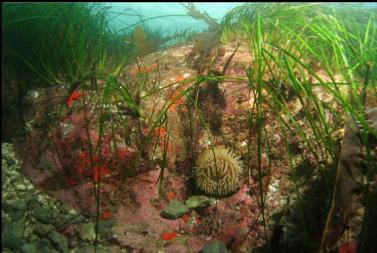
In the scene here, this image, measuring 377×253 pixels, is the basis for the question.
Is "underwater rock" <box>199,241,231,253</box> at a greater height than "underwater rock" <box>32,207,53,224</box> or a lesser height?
greater

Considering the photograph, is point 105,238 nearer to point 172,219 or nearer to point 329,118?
point 172,219

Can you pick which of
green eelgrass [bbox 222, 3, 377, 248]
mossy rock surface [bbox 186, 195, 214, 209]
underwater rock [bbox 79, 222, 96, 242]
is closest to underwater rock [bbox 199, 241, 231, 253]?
mossy rock surface [bbox 186, 195, 214, 209]

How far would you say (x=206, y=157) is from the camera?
3139 millimetres

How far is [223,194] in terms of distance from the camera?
3.13 m

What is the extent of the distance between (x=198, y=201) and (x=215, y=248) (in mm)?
562

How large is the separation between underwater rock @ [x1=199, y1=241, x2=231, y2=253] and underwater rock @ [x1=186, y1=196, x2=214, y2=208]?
1.43 ft

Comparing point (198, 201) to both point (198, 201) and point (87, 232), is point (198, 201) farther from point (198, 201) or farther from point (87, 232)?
point (87, 232)

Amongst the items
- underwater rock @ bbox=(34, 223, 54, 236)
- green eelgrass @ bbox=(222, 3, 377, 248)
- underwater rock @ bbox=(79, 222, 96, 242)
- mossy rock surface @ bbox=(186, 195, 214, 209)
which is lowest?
underwater rock @ bbox=(34, 223, 54, 236)

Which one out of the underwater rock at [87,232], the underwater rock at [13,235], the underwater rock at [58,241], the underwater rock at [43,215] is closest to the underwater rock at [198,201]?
the underwater rock at [87,232]

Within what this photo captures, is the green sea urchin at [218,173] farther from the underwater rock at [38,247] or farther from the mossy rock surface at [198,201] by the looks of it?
the underwater rock at [38,247]

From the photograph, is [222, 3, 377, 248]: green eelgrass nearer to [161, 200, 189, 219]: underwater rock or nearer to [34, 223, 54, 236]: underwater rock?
[161, 200, 189, 219]: underwater rock

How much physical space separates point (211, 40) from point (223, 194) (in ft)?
8.89

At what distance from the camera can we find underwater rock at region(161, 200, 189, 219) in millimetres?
3156

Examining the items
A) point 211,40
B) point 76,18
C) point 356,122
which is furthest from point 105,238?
point 76,18
